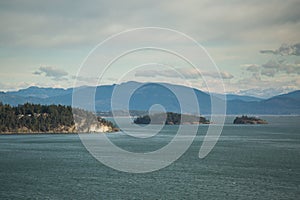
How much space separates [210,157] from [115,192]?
37812 millimetres

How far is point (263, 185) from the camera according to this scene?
53.2 meters

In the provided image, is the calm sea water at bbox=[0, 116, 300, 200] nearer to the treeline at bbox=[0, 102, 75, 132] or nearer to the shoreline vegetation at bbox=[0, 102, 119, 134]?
the treeline at bbox=[0, 102, 75, 132]

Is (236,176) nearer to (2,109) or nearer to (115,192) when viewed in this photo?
(115,192)

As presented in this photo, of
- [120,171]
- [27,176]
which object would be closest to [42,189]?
[27,176]

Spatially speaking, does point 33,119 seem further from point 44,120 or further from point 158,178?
point 158,178

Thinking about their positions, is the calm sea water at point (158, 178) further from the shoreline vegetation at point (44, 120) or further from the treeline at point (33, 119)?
the shoreline vegetation at point (44, 120)

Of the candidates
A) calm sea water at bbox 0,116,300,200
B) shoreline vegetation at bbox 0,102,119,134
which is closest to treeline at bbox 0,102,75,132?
shoreline vegetation at bbox 0,102,119,134

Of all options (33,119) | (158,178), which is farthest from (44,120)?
(158,178)

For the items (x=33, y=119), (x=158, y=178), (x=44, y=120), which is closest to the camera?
(x=158, y=178)

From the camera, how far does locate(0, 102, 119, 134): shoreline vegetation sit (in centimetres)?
15169

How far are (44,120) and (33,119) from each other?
170 inches

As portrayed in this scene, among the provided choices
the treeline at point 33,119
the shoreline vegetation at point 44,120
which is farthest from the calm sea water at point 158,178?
the shoreline vegetation at point 44,120

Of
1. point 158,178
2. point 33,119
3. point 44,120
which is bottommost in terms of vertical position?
point 158,178

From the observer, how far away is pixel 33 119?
507 feet
